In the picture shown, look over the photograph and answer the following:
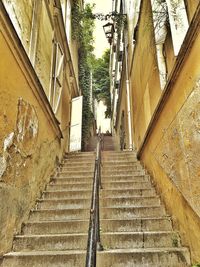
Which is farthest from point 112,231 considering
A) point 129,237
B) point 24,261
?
point 24,261

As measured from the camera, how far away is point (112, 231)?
9.81 feet

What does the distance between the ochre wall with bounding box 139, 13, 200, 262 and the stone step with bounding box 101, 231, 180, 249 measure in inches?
6.7

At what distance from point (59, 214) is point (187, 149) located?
201 cm

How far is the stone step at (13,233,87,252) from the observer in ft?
A: 8.82

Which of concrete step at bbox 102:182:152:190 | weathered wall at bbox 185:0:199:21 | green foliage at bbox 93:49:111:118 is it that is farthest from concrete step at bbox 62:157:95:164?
green foliage at bbox 93:49:111:118

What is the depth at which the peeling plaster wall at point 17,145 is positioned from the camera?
2529mm

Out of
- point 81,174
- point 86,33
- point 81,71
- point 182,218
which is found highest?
point 86,33

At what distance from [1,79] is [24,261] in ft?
6.34

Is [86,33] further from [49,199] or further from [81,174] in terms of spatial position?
[49,199]

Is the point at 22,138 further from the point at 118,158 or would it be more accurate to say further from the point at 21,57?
the point at 118,158

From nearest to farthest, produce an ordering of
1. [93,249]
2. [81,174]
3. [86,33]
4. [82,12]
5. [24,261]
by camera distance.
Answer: [93,249], [24,261], [81,174], [82,12], [86,33]

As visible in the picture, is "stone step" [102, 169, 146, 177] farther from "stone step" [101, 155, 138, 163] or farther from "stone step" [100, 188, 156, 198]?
"stone step" [100, 188, 156, 198]

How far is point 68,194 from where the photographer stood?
12.9 feet

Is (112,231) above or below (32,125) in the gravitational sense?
below
